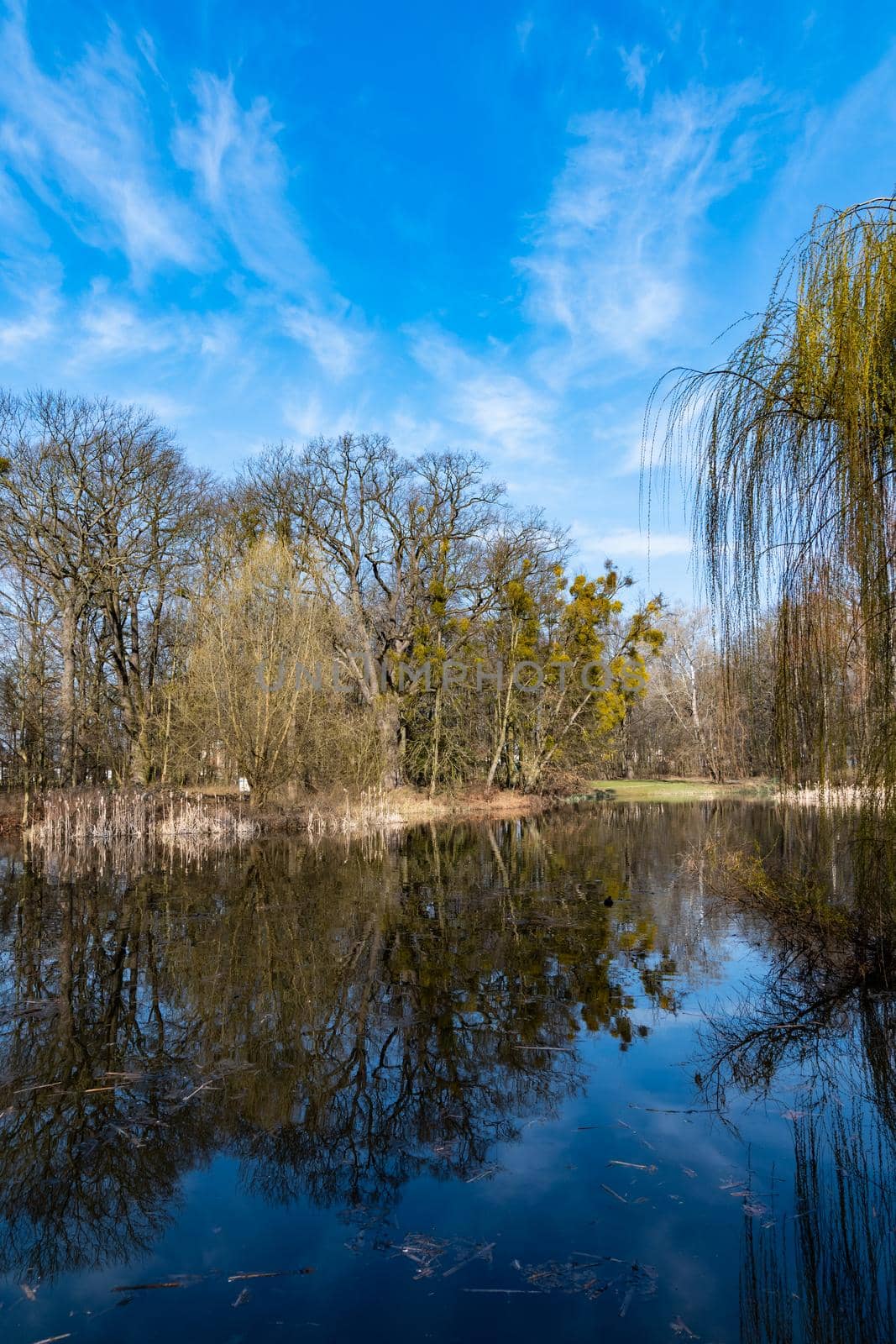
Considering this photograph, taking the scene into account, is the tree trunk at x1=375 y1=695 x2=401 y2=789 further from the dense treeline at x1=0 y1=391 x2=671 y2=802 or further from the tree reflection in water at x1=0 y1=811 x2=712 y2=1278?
the tree reflection in water at x1=0 y1=811 x2=712 y2=1278

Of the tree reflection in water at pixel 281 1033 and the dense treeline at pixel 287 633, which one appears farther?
the dense treeline at pixel 287 633

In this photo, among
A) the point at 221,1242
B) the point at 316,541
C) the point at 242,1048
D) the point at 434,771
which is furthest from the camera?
the point at 316,541

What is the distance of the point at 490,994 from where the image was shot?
19.6 ft

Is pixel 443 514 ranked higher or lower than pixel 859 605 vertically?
higher

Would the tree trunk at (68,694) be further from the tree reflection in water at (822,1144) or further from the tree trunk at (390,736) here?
the tree reflection in water at (822,1144)

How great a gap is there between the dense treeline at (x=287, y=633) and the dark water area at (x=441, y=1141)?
10855 millimetres

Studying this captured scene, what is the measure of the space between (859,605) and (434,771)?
20.0m

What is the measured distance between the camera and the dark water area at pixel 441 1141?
2732 millimetres

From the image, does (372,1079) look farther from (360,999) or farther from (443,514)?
(443,514)

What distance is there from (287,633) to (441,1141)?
1447 centimetres

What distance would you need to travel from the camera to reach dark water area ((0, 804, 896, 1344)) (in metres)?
2.73

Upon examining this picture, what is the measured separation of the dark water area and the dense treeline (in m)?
10.9

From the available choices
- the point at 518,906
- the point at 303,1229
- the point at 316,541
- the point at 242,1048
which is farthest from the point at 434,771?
the point at 303,1229

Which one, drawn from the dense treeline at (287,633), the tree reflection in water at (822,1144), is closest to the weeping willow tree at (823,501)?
the tree reflection in water at (822,1144)
